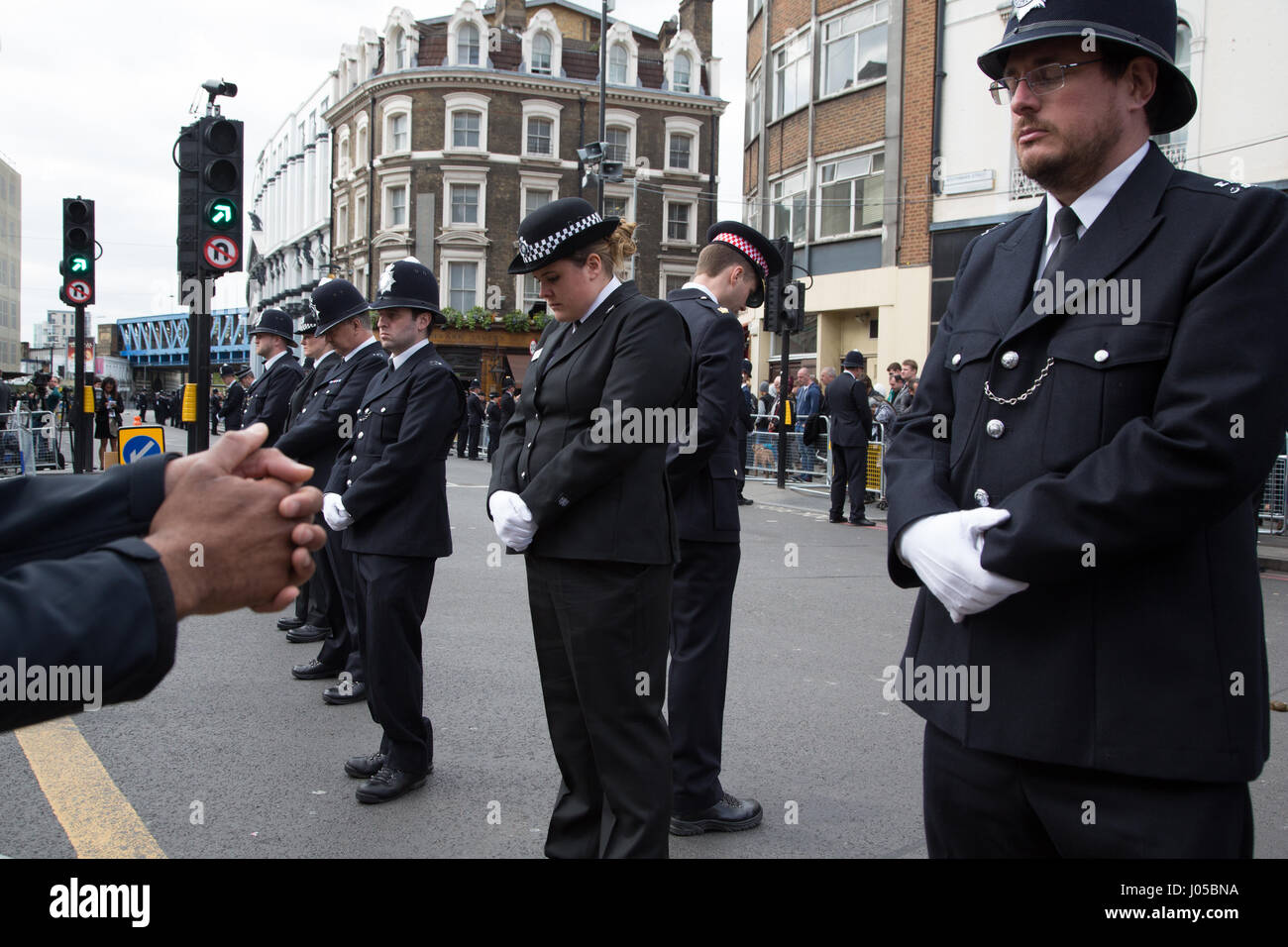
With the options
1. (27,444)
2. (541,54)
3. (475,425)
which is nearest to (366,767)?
(27,444)

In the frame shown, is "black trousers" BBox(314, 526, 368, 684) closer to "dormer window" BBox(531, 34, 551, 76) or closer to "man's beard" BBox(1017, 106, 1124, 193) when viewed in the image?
"man's beard" BBox(1017, 106, 1124, 193)

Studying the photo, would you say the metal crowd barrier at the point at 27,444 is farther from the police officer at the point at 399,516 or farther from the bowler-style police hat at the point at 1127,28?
the bowler-style police hat at the point at 1127,28

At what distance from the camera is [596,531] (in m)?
3.04

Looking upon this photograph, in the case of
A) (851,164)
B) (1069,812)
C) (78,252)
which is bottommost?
(1069,812)

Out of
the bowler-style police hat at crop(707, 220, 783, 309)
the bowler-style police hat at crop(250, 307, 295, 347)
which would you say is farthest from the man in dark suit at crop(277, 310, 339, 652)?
the bowler-style police hat at crop(707, 220, 783, 309)

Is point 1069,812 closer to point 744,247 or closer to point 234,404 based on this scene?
point 744,247

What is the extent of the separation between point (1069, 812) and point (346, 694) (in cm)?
451

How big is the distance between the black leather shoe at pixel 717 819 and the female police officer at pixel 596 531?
66 cm

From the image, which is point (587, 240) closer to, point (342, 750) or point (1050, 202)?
point (1050, 202)

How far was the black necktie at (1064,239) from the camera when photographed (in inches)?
75.0

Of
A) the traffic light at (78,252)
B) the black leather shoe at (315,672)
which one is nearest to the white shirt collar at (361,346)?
the black leather shoe at (315,672)

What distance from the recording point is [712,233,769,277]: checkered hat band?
430cm

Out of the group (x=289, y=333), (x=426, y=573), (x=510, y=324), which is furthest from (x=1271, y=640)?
(x=510, y=324)

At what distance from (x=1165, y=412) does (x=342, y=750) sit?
4032 millimetres
